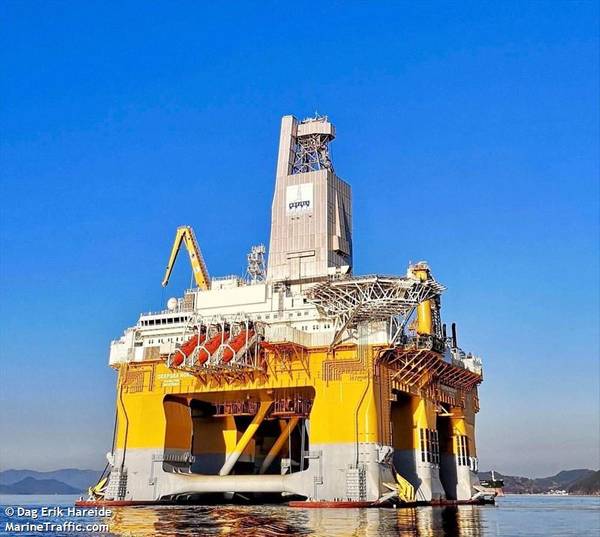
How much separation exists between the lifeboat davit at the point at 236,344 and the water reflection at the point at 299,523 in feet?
32.3

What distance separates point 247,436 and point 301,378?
7.95m

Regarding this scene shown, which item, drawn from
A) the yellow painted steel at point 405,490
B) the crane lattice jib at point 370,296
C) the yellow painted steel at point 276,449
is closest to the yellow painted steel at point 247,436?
the yellow painted steel at point 276,449

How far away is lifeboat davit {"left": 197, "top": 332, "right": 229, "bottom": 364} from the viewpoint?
44.9 metres

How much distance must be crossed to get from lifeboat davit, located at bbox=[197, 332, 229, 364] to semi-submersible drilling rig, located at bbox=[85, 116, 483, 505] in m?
0.08

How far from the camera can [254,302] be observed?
49.7 m

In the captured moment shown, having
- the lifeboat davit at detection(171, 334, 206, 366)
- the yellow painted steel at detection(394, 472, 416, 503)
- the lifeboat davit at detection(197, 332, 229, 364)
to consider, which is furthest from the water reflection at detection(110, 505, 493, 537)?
the lifeboat davit at detection(171, 334, 206, 366)

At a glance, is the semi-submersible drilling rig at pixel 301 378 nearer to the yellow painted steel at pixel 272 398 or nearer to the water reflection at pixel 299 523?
the yellow painted steel at pixel 272 398

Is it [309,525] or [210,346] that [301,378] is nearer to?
[210,346]

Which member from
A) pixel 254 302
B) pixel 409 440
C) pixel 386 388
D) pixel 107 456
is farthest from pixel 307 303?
pixel 107 456

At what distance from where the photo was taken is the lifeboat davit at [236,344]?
44.2 metres

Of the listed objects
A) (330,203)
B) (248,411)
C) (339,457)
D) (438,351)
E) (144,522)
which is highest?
(330,203)

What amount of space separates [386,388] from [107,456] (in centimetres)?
2011

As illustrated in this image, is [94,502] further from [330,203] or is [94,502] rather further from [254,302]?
[330,203]

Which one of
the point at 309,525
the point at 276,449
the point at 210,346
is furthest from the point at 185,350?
the point at 309,525
